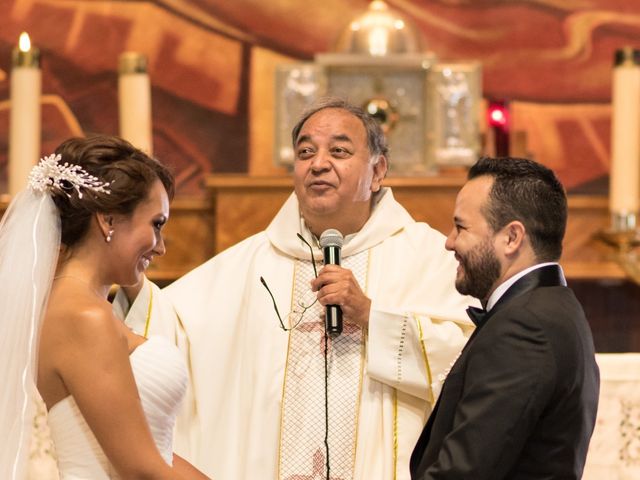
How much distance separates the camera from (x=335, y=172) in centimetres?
511

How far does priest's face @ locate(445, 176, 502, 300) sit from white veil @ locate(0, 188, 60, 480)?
1136 mm

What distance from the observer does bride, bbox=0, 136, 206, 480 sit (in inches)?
145

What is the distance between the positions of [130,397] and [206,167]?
3863 millimetres

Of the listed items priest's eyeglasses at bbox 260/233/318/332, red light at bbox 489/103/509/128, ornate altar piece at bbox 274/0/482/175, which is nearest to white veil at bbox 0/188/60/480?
priest's eyeglasses at bbox 260/233/318/332

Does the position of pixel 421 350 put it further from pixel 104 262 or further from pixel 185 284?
pixel 104 262

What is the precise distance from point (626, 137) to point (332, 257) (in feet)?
7.54

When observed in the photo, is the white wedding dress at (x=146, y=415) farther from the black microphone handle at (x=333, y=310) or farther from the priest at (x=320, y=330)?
the priest at (x=320, y=330)

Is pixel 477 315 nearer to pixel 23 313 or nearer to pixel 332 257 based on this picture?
pixel 332 257

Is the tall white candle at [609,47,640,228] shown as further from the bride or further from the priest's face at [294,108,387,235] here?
the bride

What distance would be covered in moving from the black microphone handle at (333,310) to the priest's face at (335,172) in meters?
0.33

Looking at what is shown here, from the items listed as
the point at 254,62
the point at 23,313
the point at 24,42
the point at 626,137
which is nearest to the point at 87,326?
the point at 23,313

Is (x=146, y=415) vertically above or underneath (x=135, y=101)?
underneath

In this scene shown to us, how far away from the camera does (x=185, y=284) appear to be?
533cm

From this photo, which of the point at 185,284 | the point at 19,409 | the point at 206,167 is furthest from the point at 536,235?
the point at 206,167
